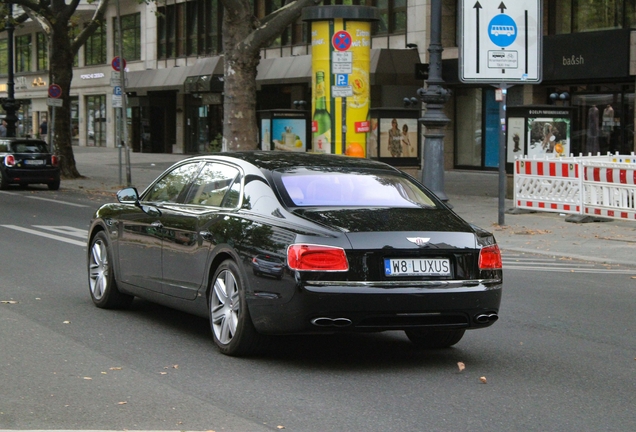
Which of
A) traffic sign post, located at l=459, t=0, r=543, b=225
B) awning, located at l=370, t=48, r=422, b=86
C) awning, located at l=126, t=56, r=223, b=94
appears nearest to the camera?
traffic sign post, located at l=459, t=0, r=543, b=225

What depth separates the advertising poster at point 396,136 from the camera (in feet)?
82.1

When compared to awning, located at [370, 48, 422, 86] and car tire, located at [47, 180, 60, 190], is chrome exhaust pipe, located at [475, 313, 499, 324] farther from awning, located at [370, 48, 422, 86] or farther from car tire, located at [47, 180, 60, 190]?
awning, located at [370, 48, 422, 86]

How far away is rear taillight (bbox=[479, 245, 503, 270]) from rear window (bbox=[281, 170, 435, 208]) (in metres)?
0.67

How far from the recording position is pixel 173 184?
880 cm

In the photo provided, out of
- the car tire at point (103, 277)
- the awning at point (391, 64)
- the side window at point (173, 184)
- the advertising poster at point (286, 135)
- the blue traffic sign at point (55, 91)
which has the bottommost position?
the car tire at point (103, 277)

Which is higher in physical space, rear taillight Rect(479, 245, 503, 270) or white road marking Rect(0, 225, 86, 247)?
rear taillight Rect(479, 245, 503, 270)

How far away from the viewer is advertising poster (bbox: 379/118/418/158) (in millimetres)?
25031

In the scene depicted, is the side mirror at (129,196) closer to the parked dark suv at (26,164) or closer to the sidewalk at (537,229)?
the sidewalk at (537,229)

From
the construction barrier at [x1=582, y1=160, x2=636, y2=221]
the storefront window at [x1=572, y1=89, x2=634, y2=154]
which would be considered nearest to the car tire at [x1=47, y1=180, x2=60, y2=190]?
the storefront window at [x1=572, y1=89, x2=634, y2=154]

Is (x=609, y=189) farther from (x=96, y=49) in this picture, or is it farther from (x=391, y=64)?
(x=96, y=49)

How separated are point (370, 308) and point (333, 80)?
18.4m

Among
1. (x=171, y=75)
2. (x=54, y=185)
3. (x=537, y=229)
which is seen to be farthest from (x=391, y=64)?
(x=537, y=229)

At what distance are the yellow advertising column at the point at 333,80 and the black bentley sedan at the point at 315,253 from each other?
54.9 ft

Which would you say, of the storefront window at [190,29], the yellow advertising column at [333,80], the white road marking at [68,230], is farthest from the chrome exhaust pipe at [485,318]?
the storefront window at [190,29]
